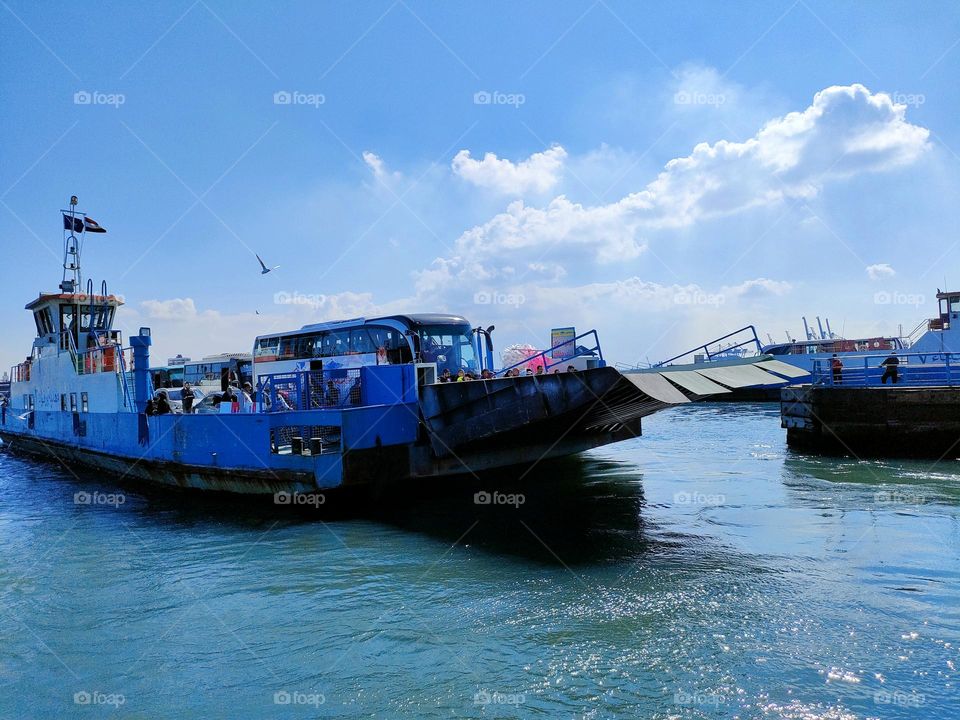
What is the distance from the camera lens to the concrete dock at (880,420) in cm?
1898

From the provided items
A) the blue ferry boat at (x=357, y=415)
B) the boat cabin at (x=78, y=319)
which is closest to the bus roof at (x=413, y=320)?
the blue ferry boat at (x=357, y=415)

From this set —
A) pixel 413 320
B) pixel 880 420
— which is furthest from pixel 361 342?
pixel 880 420

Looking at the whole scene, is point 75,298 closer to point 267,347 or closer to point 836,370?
point 267,347

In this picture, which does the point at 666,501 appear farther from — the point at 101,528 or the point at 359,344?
the point at 101,528

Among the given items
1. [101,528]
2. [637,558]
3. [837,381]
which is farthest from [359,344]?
[837,381]

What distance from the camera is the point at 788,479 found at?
16.6 m

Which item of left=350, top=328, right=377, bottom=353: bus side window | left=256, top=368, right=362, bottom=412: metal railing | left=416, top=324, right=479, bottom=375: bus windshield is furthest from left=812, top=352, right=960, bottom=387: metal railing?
left=256, top=368, right=362, bottom=412: metal railing

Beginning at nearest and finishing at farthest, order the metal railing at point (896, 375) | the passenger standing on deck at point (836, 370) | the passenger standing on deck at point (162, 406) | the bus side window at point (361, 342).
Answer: the passenger standing on deck at point (162, 406) < the bus side window at point (361, 342) < the metal railing at point (896, 375) < the passenger standing on deck at point (836, 370)

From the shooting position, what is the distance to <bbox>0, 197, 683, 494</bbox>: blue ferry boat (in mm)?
13484

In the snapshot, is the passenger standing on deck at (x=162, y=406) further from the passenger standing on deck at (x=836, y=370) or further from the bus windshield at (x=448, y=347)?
the passenger standing on deck at (x=836, y=370)

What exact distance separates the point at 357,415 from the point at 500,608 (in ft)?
22.4

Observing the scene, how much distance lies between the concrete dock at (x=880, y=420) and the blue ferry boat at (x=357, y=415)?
653 cm

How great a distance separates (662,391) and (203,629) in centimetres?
849

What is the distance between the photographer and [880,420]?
65.1 ft
